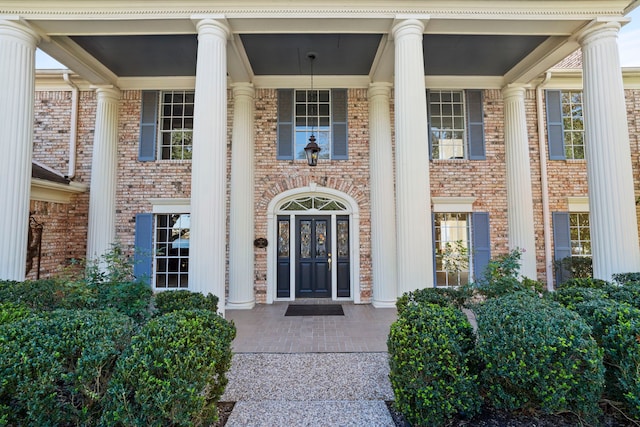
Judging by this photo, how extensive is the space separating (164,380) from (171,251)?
634cm

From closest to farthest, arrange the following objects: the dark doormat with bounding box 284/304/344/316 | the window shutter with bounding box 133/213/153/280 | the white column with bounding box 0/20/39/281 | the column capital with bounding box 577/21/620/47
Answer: the white column with bounding box 0/20/39/281, the column capital with bounding box 577/21/620/47, the dark doormat with bounding box 284/304/344/316, the window shutter with bounding box 133/213/153/280

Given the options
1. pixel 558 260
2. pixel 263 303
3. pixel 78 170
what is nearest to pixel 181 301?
pixel 263 303

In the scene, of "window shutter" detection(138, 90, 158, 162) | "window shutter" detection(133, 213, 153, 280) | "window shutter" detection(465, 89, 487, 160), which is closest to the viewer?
"window shutter" detection(133, 213, 153, 280)

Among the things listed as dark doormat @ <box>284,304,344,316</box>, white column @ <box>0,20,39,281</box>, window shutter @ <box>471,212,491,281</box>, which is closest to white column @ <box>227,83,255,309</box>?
dark doormat @ <box>284,304,344,316</box>

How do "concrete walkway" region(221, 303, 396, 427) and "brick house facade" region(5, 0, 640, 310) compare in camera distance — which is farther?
"brick house facade" region(5, 0, 640, 310)

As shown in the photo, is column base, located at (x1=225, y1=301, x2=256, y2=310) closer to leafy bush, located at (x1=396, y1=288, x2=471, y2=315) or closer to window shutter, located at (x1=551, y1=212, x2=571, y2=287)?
leafy bush, located at (x1=396, y1=288, x2=471, y2=315)

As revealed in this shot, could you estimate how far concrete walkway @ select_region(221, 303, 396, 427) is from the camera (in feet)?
10.9

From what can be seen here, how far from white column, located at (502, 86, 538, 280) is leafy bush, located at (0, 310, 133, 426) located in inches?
332

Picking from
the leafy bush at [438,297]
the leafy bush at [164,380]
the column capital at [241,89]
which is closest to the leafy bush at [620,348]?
the leafy bush at [438,297]

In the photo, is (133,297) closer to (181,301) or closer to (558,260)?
(181,301)

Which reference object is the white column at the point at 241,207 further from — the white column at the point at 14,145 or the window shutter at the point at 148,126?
the white column at the point at 14,145

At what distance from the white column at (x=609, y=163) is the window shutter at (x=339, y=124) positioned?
481 centimetres

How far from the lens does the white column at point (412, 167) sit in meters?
5.43

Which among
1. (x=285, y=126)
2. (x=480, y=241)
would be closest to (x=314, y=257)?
(x=285, y=126)
